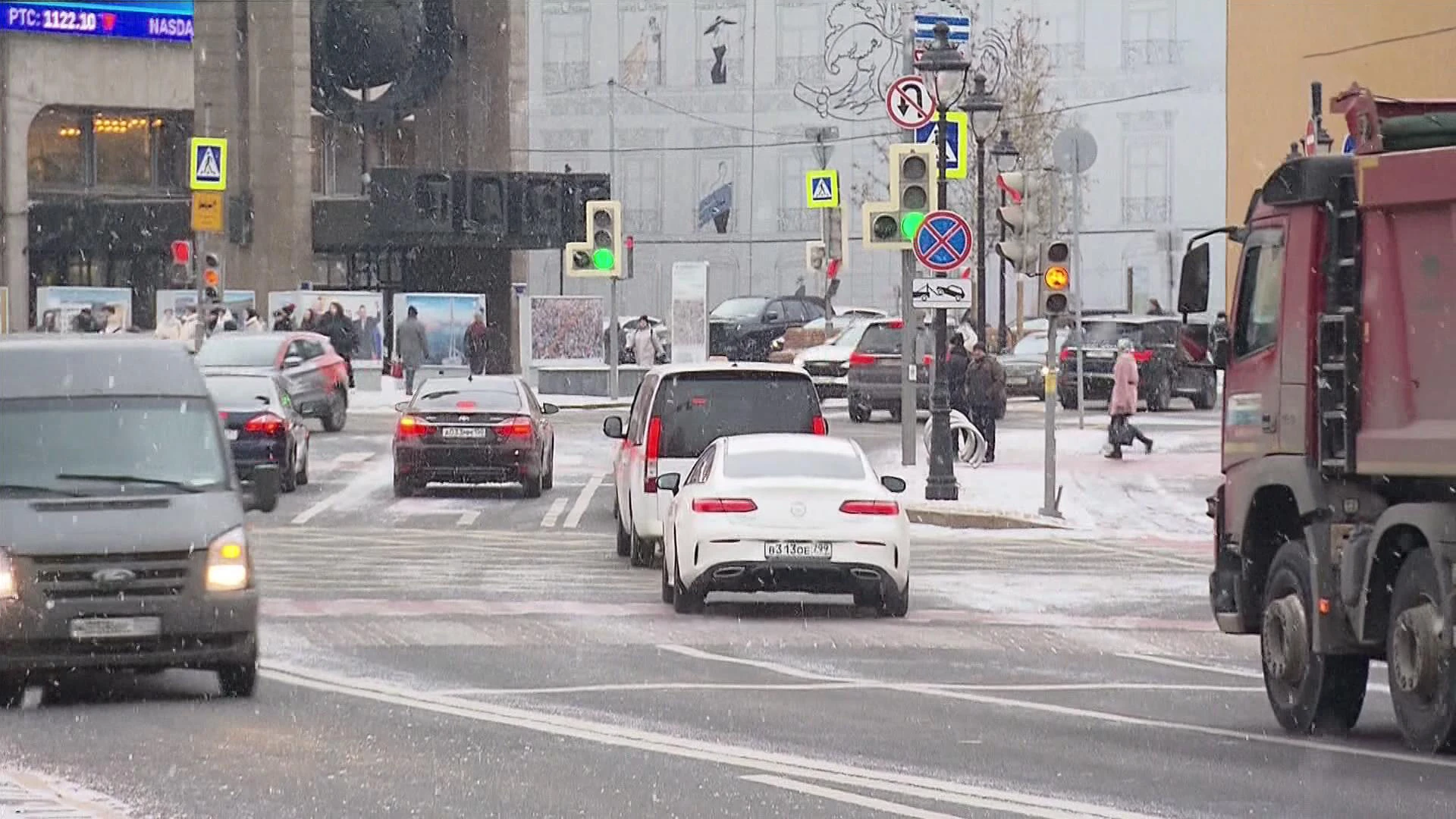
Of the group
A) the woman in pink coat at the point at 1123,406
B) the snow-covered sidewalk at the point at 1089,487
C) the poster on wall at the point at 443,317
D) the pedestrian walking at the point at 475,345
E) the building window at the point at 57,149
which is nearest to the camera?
the snow-covered sidewalk at the point at 1089,487

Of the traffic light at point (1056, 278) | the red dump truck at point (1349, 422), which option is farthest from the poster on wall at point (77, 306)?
the red dump truck at point (1349, 422)

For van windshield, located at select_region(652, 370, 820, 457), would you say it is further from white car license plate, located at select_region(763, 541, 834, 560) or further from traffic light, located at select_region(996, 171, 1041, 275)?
traffic light, located at select_region(996, 171, 1041, 275)

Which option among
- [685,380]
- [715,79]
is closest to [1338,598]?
[685,380]

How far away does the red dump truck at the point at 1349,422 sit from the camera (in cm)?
1258

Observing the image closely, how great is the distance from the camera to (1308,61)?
39188 mm

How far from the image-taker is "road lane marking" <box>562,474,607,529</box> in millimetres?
29922

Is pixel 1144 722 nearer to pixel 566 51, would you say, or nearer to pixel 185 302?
pixel 185 302

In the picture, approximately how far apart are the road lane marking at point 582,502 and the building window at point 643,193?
51.6 metres

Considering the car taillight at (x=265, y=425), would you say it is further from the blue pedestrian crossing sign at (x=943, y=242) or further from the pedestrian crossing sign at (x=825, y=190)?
the pedestrian crossing sign at (x=825, y=190)

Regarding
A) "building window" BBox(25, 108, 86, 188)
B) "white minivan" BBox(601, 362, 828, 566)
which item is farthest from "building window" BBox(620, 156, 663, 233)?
"white minivan" BBox(601, 362, 828, 566)

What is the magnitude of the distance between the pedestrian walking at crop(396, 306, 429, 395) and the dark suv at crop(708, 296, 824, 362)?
367 inches

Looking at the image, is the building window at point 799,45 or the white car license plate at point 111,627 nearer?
the white car license plate at point 111,627

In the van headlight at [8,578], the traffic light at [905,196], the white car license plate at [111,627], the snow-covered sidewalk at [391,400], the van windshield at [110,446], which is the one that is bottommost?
the snow-covered sidewalk at [391,400]

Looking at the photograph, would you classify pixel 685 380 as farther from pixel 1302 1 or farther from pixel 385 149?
pixel 385 149
